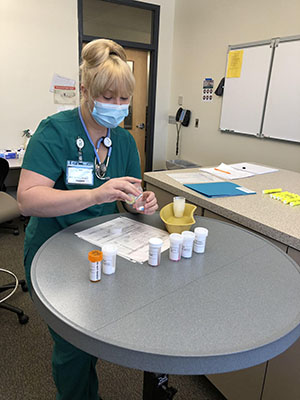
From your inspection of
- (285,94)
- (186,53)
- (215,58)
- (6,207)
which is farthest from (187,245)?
(186,53)

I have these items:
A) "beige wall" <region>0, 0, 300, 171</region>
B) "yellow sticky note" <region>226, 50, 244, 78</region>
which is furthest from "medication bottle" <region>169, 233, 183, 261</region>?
"yellow sticky note" <region>226, 50, 244, 78</region>

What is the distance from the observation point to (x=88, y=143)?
1.17m

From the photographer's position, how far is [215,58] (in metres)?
3.71

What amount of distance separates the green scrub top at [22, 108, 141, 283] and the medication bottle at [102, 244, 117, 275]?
0.36 meters

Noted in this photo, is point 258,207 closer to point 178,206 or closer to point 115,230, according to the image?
point 178,206

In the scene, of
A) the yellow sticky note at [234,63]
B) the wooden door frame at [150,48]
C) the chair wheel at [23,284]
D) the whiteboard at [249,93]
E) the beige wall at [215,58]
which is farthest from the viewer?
the wooden door frame at [150,48]

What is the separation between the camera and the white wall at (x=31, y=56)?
345 cm

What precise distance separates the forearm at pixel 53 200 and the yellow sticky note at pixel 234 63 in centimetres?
299

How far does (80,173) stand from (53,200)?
18 centimetres

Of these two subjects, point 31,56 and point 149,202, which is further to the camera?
point 31,56

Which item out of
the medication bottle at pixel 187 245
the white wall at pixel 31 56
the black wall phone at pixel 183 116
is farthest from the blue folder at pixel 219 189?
the white wall at pixel 31 56

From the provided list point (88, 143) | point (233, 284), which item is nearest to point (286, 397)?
point (233, 284)

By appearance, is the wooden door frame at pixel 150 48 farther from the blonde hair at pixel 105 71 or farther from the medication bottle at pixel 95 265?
the medication bottle at pixel 95 265

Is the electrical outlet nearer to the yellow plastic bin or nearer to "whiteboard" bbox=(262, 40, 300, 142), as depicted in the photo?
"whiteboard" bbox=(262, 40, 300, 142)
